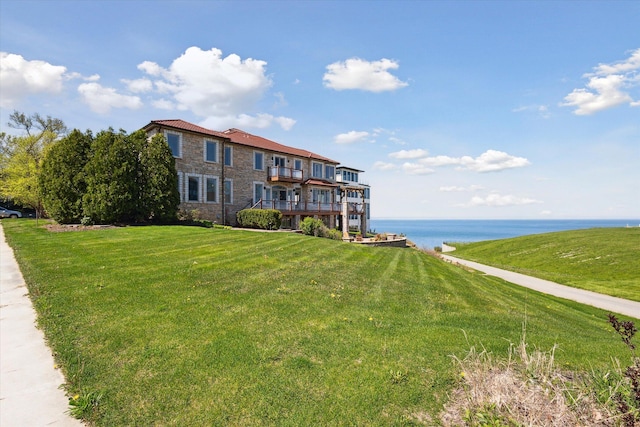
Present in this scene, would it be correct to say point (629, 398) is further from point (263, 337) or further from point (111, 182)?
point (111, 182)

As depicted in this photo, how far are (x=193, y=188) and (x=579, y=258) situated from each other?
32.8m

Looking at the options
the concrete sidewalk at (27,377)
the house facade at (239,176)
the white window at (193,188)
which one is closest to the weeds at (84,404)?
the concrete sidewalk at (27,377)

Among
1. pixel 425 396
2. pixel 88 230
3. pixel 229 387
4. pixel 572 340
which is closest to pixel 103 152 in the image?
pixel 88 230

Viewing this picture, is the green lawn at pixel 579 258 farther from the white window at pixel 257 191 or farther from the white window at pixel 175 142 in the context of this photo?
the white window at pixel 175 142

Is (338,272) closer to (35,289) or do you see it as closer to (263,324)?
(263,324)

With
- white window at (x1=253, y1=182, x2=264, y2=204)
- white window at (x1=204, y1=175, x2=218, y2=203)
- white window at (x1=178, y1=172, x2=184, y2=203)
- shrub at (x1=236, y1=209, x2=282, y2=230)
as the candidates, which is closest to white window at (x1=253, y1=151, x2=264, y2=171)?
white window at (x1=253, y1=182, x2=264, y2=204)

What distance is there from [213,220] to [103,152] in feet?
27.9

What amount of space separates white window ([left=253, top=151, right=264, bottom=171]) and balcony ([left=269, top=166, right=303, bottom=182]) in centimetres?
101

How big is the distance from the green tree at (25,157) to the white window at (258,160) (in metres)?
20.1

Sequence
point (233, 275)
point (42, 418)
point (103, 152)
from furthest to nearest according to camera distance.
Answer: point (103, 152) < point (233, 275) < point (42, 418)

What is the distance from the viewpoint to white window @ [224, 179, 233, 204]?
2594cm

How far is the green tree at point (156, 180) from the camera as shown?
1953cm

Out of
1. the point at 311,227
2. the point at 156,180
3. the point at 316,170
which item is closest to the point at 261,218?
the point at 311,227

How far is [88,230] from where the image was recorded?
1666 cm
